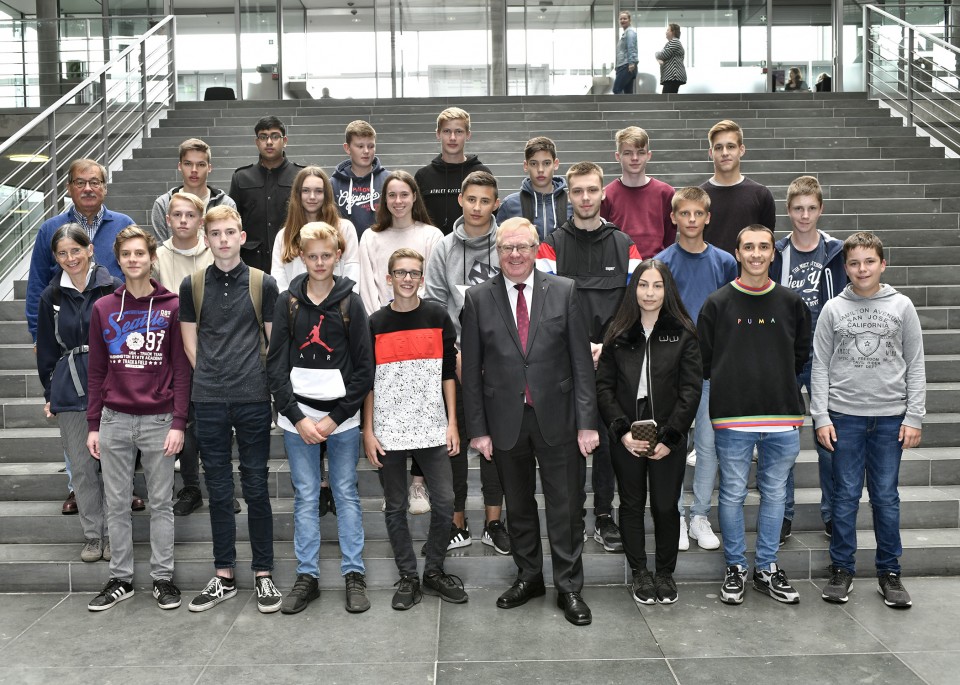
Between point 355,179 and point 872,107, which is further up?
point 872,107

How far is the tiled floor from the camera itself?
3584 mm

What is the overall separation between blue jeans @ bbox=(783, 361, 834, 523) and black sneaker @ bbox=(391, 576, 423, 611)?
1971mm

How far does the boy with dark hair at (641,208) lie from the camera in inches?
204

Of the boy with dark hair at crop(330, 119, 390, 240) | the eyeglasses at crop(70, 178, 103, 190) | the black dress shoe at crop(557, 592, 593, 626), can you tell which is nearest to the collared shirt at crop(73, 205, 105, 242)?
the eyeglasses at crop(70, 178, 103, 190)

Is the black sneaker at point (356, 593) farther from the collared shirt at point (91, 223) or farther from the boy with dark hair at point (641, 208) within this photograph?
the collared shirt at point (91, 223)

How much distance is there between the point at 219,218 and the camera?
4273 millimetres

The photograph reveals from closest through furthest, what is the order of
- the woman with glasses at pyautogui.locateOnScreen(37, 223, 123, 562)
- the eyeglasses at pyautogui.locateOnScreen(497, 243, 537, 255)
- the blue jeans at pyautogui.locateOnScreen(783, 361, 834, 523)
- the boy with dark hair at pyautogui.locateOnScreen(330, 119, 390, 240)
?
the eyeglasses at pyautogui.locateOnScreen(497, 243, 537, 255)
the woman with glasses at pyautogui.locateOnScreen(37, 223, 123, 562)
the blue jeans at pyautogui.locateOnScreen(783, 361, 834, 523)
the boy with dark hair at pyautogui.locateOnScreen(330, 119, 390, 240)

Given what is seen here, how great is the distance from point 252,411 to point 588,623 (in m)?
1.90

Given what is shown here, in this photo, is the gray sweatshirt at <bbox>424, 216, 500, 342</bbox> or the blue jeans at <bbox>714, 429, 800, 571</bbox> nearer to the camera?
the blue jeans at <bbox>714, 429, 800, 571</bbox>

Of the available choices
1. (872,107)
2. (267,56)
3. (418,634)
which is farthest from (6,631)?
(267,56)

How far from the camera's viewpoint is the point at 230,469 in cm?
440

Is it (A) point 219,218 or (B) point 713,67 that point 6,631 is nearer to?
(A) point 219,218

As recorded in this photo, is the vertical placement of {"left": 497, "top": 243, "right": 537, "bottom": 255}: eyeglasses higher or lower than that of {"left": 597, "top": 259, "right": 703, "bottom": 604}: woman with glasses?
higher

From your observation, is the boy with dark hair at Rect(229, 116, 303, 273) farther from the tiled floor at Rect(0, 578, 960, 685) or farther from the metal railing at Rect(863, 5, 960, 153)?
the metal railing at Rect(863, 5, 960, 153)
